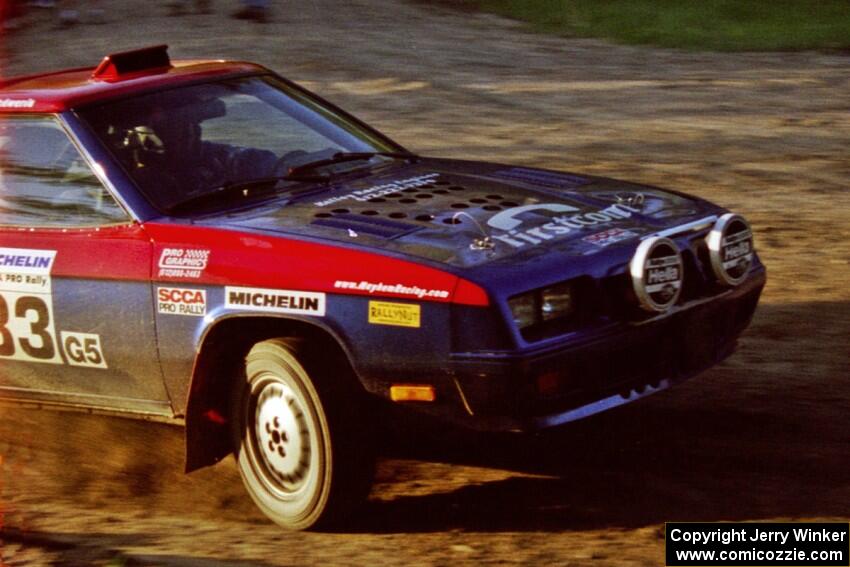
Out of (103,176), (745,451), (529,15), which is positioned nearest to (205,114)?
(103,176)

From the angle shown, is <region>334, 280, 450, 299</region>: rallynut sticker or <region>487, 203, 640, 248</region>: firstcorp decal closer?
<region>334, 280, 450, 299</region>: rallynut sticker

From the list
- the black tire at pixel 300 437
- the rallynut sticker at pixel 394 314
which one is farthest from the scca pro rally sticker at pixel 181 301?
the rallynut sticker at pixel 394 314

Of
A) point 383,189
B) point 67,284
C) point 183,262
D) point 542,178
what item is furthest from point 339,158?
point 67,284

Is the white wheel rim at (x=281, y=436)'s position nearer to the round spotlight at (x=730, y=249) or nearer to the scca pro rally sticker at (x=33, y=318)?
the scca pro rally sticker at (x=33, y=318)

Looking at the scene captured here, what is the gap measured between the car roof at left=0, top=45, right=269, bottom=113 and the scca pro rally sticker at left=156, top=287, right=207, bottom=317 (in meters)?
1.00

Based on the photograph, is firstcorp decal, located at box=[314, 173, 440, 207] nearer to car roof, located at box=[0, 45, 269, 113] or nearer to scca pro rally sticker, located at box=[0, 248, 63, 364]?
car roof, located at box=[0, 45, 269, 113]

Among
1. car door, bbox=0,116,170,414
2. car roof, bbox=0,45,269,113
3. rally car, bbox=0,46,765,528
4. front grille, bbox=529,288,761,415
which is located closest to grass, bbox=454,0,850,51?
car roof, bbox=0,45,269,113

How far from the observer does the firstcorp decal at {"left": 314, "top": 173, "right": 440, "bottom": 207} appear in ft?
17.0

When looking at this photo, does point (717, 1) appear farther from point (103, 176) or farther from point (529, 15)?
point (103, 176)

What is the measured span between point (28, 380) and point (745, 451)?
279 cm

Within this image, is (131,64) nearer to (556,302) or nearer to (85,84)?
(85,84)

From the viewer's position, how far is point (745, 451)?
5.36 meters

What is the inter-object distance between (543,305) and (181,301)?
1.28 meters

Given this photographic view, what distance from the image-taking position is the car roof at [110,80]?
552 centimetres
